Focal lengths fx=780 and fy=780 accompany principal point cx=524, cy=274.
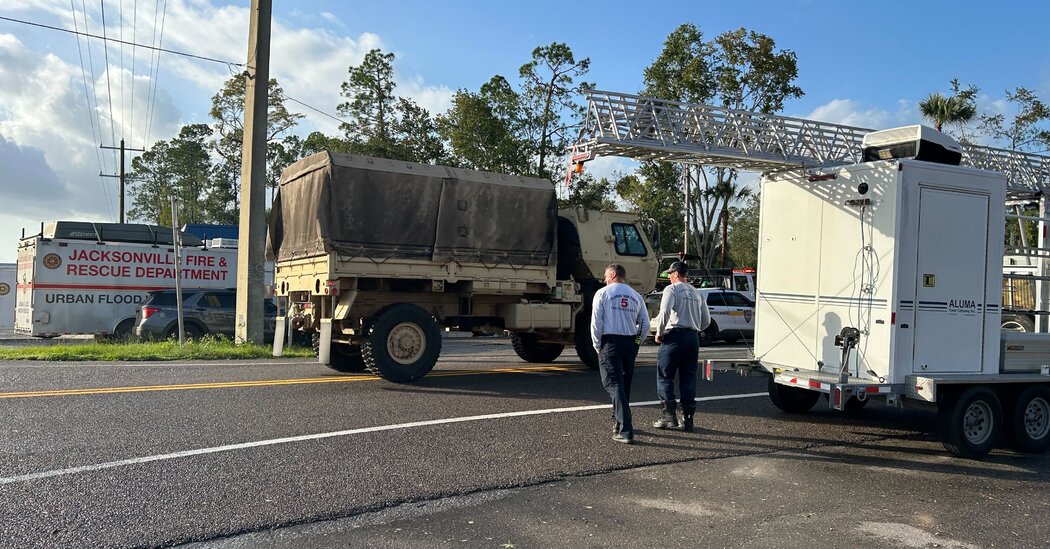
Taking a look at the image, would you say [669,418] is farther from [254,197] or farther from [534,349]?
[254,197]

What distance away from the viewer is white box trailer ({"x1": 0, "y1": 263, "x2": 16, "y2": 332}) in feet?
75.6

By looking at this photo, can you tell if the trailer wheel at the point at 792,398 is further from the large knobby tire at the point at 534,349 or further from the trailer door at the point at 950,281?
the large knobby tire at the point at 534,349

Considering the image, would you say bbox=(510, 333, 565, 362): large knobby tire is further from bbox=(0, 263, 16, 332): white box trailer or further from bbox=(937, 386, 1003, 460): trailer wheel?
bbox=(0, 263, 16, 332): white box trailer

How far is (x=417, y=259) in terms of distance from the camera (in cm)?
1076

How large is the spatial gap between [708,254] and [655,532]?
30.5 m

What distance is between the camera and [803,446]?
24.8 feet

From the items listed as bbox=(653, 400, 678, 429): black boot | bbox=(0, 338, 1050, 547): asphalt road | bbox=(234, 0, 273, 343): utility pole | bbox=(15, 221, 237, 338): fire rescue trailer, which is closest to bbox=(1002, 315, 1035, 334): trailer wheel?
bbox=(0, 338, 1050, 547): asphalt road

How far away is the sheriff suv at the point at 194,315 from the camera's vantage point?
16.9 metres

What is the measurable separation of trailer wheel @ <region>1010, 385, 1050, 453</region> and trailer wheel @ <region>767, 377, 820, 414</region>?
208cm

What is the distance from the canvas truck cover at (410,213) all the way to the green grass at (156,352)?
3.15m

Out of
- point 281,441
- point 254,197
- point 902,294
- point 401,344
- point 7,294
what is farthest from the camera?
point 7,294

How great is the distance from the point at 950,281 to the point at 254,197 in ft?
41.0

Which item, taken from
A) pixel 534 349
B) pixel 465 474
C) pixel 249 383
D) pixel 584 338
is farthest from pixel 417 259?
pixel 465 474

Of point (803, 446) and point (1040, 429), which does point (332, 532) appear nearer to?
point (803, 446)
